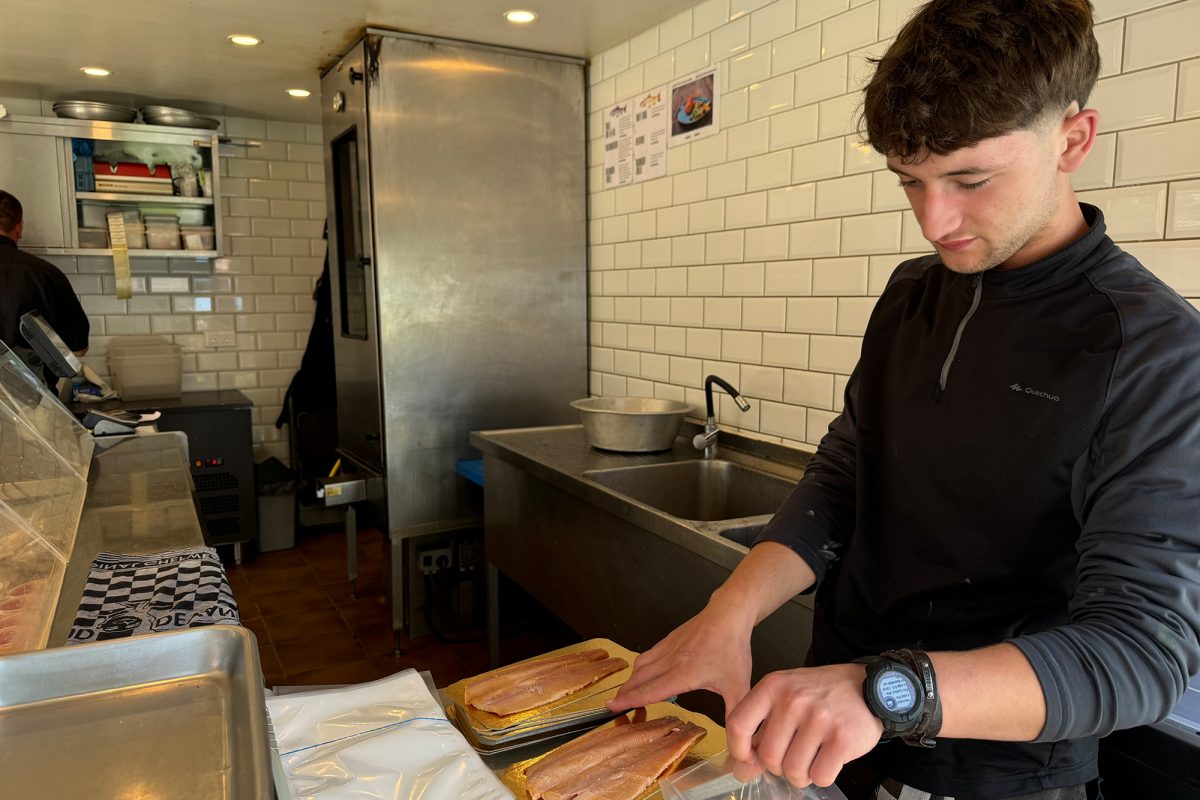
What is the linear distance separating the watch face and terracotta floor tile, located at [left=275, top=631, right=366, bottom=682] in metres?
3.16

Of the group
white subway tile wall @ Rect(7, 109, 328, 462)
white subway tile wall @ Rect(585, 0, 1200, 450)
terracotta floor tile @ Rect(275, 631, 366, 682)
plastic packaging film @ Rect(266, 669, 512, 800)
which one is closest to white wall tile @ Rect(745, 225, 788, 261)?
white subway tile wall @ Rect(585, 0, 1200, 450)

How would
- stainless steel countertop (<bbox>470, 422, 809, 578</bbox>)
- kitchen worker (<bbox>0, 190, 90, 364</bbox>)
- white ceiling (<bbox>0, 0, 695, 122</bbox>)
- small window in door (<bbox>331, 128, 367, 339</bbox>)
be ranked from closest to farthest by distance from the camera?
stainless steel countertop (<bbox>470, 422, 809, 578</bbox>), white ceiling (<bbox>0, 0, 695, 122</bbox>), small window in door (<bbox>331, 128, 367, 339</bbox>), kitchen worker (<bbox>0, 190, 90, 364</bbox>)

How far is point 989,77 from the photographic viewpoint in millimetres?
972

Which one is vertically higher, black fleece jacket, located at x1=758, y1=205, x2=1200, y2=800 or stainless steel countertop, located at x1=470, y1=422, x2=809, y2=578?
black fleece jacket, located at x1=758, y1=205, x2=1200, y2=800

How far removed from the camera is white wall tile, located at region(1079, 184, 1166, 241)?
5.47 feet

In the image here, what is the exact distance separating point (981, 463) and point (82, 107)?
16.1 feet

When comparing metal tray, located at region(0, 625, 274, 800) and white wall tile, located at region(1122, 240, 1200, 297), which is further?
white wall tile, located at region(1122, 240, 1200, 297)

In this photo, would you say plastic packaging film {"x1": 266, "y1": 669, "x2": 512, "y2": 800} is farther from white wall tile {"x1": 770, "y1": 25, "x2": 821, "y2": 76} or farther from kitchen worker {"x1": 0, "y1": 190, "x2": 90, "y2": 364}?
kitchen worker {"x1": 0, "y1": 190, "x2": 90, "y2": 364}

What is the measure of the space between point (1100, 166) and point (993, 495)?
105cm

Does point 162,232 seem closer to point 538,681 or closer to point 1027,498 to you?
point 538,681

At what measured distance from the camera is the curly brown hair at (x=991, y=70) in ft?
3.18

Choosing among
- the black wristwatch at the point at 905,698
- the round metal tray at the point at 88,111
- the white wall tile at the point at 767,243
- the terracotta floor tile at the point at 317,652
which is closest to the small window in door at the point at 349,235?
the terracotta floor tile at the point at 317,652

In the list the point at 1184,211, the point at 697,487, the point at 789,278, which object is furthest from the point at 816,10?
the point at 697,487

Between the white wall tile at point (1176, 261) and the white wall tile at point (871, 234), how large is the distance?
0.65 m
